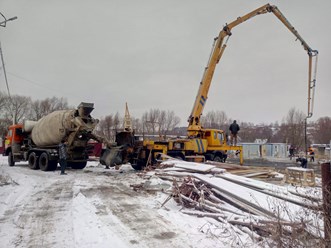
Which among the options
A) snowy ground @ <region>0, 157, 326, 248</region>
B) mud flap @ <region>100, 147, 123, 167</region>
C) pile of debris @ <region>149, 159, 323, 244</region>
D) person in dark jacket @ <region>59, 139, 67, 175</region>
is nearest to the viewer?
pile of debris @ <region>149, 159, 323, 244</region>

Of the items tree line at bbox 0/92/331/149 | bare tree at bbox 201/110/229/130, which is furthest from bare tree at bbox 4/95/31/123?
bare tree at bbox 201/110/229/130

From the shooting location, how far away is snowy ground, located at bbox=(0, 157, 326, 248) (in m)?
4.61

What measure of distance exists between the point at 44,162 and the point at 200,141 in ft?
28.7

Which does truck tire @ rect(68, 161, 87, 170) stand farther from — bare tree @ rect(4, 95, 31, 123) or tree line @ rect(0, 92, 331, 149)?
bare tree @ rect(4, 95, 31, 123)

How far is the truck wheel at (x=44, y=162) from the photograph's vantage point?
49.0ft

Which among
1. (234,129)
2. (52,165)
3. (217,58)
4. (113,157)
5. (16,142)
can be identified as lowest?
(52,165)

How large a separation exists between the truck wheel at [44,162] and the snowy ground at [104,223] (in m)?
6.38

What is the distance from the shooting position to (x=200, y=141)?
54.4 feet

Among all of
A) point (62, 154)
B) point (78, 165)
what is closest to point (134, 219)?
point (62, 154)

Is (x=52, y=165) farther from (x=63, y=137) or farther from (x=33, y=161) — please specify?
(x=33, y=161)

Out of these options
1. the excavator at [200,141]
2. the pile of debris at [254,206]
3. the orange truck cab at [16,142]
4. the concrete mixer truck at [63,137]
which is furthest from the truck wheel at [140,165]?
the orange truck cab at [16,142]

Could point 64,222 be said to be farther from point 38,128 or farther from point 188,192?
point 38,128

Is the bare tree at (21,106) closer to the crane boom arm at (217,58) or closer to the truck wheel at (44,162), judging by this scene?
the truck wheel at (44,162)

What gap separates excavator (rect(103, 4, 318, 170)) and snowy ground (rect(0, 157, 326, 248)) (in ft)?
21.4
